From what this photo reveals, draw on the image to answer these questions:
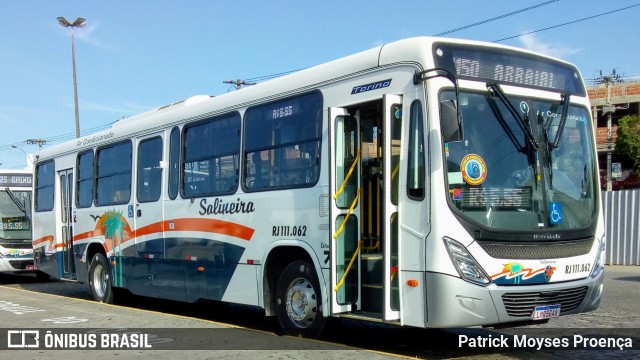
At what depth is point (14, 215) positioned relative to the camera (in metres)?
19.6

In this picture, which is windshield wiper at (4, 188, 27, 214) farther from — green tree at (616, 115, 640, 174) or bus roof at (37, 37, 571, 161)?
green tree at (616, 115, 640, 174)

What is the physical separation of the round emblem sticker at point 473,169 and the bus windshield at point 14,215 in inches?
628

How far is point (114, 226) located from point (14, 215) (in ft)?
27.1

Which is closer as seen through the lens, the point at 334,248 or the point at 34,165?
the point at 334,248

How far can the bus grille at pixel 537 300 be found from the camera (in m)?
6.83

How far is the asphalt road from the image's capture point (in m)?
7.48

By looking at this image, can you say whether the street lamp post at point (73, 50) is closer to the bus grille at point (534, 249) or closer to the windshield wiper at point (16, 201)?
the windshield wiper at point (16, 201)

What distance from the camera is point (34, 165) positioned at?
1658 centimetres

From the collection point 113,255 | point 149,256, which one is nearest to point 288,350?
point 149,256

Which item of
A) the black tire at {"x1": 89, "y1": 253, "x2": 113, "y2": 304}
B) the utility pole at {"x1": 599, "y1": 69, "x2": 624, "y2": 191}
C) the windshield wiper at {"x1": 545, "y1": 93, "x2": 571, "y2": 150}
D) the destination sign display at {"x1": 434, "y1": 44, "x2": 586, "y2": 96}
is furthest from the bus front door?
the utility pole at {"x1": 599, "y1": 69, "x2": 624, "y2": 191}

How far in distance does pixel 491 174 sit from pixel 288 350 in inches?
113

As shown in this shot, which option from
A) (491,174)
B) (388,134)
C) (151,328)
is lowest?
(151,328)

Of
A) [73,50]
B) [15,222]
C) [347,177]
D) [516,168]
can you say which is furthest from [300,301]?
[73,50]

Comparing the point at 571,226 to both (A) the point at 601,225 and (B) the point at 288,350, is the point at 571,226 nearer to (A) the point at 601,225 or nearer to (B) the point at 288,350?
(A) the point at 601,225
